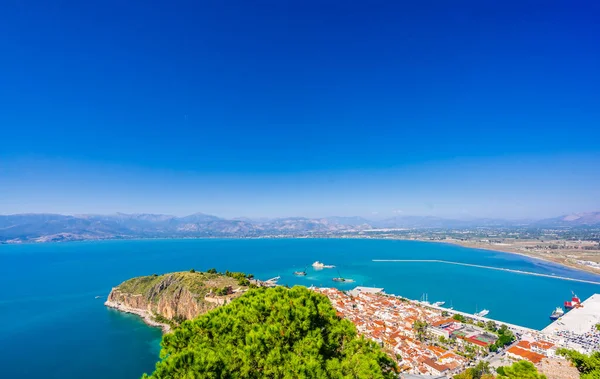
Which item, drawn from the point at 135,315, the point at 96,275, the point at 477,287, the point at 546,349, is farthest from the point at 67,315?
the point at 477,287

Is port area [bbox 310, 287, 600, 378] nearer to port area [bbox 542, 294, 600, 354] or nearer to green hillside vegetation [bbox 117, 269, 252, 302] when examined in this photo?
port area [bbox 542, 294, 600, 354]

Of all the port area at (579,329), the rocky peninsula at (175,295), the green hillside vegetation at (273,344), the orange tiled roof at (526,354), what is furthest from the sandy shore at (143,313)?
the port area at (579,329)

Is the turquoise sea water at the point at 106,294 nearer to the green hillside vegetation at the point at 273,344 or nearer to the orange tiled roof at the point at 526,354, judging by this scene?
the orange tiled roof at the point at 526,354

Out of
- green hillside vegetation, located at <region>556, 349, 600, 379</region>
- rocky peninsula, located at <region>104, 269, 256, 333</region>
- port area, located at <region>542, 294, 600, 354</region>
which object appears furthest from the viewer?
rocky peninsula, located at <region>104, 269, 256, 333</region>

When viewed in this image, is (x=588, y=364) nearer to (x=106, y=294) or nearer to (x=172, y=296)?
(x=172, y=296)

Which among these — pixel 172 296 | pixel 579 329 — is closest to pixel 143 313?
pixel 172 296

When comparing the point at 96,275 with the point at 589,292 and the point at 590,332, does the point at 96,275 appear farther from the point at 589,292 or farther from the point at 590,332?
the point at 589,292

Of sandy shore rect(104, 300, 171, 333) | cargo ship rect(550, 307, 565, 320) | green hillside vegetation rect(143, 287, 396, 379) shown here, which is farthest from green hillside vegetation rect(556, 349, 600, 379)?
cargo ship rect(550, 307, 565, 320)

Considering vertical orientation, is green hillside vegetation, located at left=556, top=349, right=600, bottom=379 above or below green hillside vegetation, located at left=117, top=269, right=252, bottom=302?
above
